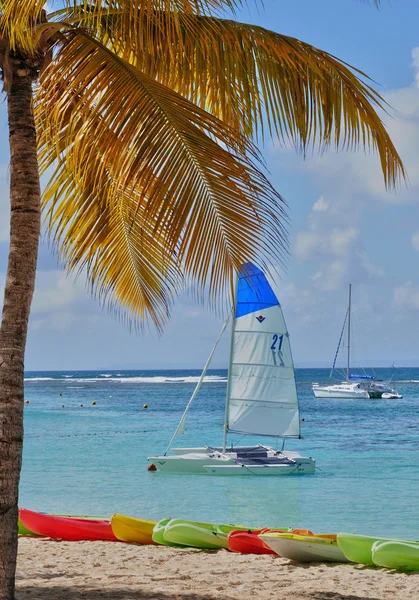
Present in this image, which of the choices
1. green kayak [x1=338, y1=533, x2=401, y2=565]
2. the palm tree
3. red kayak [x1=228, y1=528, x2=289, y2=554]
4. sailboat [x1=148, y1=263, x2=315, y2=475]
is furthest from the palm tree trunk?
Answer: sailboat [x1=148, y1=263, x2=315, y2=475]

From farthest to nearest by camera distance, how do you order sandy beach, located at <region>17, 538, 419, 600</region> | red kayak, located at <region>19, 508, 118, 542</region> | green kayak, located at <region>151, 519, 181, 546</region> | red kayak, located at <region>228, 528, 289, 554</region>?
1. red kayak, located at <region>19, 508, 118, 542</region>
2. green kayak, located at <region>151, 519, 181, 546</region>
3. red kayak, located at <region>228, 528, 289, 554</region>
4. sandy beach, located at <region>17, 538, 419, 600</region>

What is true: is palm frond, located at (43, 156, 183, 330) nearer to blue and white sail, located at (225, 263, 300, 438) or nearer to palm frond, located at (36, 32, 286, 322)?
palm frond, located at (36, 32, 286, 322)

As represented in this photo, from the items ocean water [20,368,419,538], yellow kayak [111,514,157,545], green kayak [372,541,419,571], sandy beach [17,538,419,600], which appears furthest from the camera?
ocean water [20,368,419,538]

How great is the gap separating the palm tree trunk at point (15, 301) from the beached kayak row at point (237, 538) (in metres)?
3.84

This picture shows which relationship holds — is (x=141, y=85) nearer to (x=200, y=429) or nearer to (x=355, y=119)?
(x=355, y=119)

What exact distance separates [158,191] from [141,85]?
68cm

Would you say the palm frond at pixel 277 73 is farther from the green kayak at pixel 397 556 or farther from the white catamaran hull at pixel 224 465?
the white catamaran hull at pixel 224 465

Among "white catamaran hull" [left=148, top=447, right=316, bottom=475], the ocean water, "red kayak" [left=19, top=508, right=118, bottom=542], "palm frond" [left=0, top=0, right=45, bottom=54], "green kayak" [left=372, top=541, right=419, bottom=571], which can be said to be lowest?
the ocean water

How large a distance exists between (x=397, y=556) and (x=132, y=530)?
320cm

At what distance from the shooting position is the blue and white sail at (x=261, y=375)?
66.7ft

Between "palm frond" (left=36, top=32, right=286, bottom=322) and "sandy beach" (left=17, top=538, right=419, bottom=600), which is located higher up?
"palm frond" (left=36, top=32, right=286, bottom=322)

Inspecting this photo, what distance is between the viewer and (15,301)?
4879 mm

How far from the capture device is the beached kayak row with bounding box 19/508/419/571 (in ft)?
25.9

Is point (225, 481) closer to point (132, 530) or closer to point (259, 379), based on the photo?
point (259, 379)
